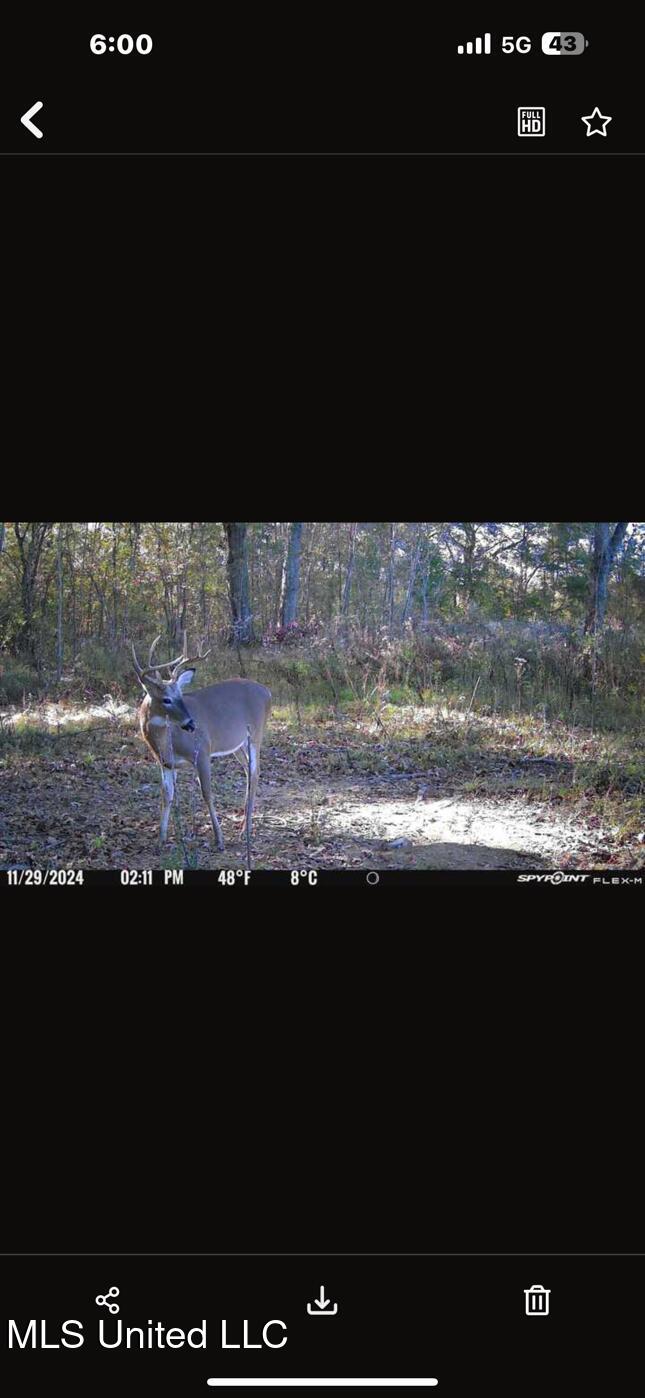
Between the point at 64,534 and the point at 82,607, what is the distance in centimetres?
36

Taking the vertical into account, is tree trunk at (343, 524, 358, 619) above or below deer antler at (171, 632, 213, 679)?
above

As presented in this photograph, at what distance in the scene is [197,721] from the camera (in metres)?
2.77

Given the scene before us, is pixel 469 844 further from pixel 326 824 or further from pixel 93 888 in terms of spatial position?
pixel 93 888

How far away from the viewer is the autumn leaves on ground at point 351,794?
90.4 inches

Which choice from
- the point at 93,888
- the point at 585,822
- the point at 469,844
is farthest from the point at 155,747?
the point at 585,822

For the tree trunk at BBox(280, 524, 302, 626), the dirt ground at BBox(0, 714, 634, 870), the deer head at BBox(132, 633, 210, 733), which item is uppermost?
the tree trunk at BBox(280, 524, 302, 626)

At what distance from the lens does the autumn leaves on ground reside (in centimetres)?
230

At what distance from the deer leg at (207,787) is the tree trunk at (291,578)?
1.76 ft

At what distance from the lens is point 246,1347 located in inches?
55.1
